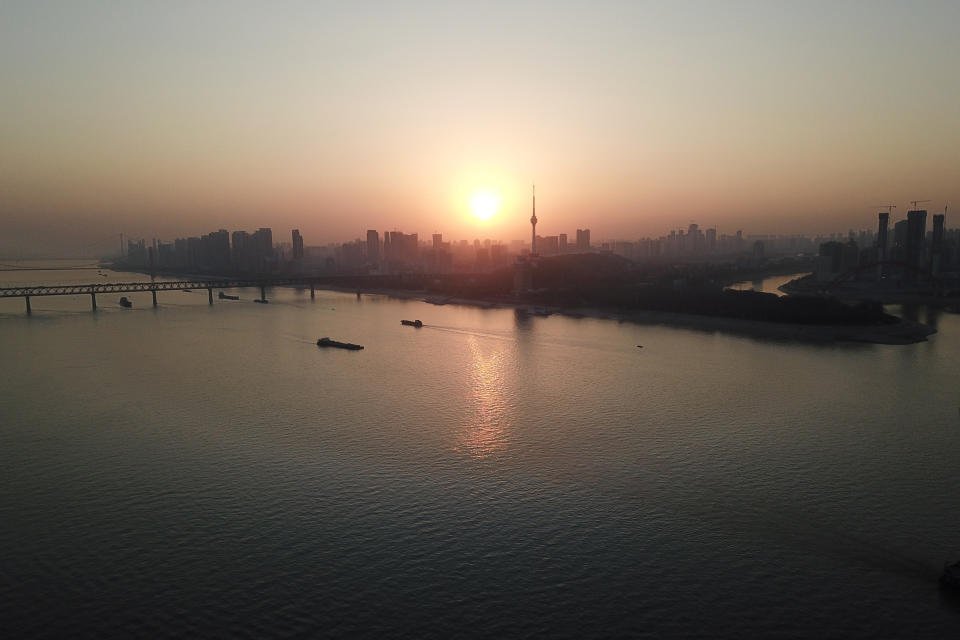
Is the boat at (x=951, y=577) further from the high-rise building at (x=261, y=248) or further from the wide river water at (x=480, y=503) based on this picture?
the high-rise building at (x=261, y=248)

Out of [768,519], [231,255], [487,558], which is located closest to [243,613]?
[487,558]

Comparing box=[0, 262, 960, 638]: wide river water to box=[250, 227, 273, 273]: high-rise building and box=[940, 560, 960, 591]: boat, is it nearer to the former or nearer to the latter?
box=[940, 560, 960, 591]: boat

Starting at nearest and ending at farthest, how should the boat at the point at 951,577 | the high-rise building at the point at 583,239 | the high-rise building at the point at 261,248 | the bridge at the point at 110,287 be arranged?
the boat at the point at 951,577 → the bridge at the point at 110,287 → the high-rise building at the point at 261,248 → the high-rise building at the point at 583,239

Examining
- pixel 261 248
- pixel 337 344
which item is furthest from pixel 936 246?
pixel 261 248

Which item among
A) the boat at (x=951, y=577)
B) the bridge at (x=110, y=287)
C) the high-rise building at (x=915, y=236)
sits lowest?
the boat at (x=951, y=577)

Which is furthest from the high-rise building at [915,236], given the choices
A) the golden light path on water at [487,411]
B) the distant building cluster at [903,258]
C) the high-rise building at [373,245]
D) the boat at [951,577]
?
the high-rise building at [373,245]

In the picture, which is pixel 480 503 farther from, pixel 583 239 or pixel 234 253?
pixel 583 239

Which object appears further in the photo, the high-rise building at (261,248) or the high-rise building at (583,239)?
the high-rise building at (583,239)

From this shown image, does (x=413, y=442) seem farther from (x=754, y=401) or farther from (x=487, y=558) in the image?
(x=754, y=401)
